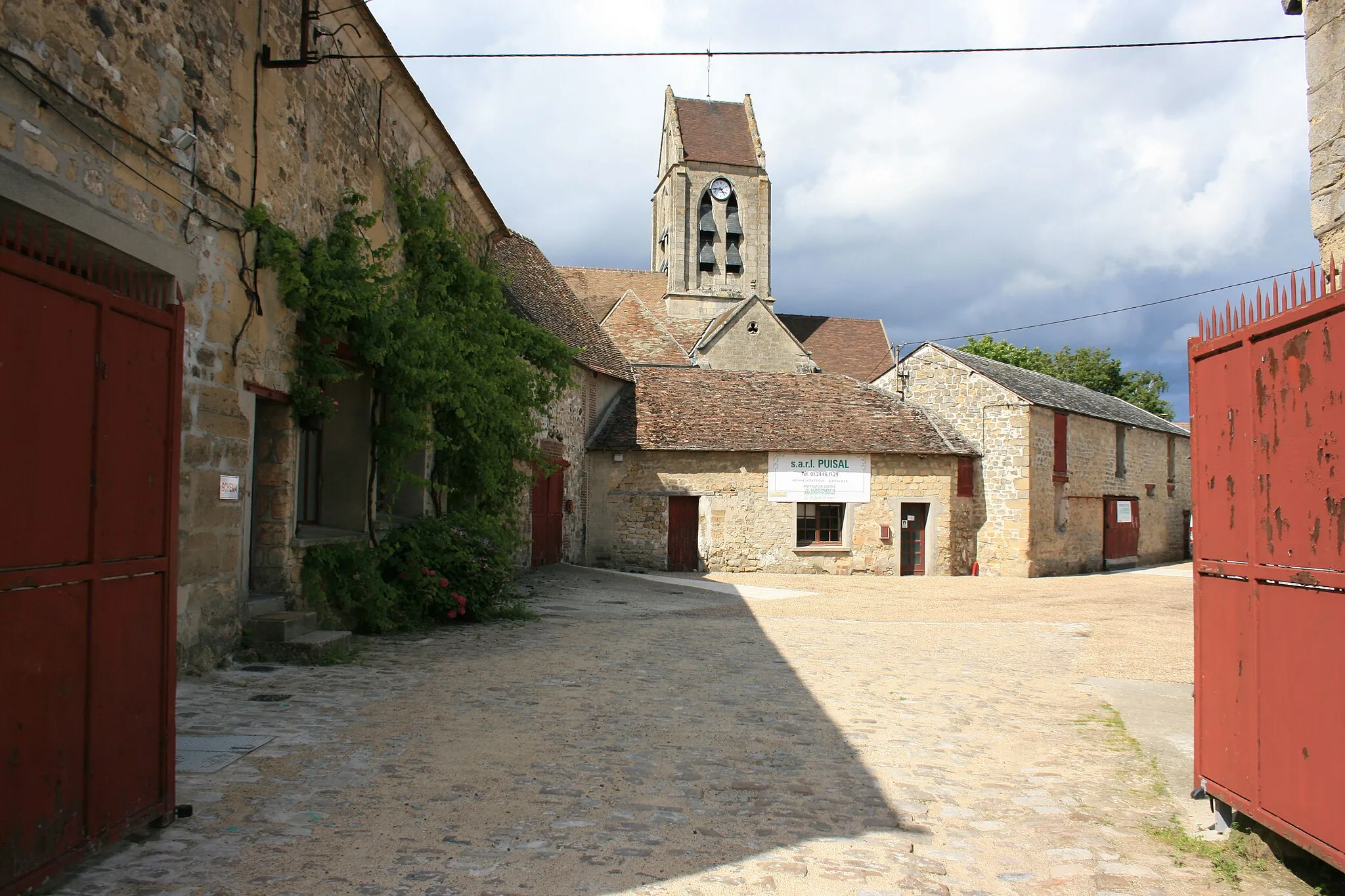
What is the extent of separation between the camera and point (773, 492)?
2141cm

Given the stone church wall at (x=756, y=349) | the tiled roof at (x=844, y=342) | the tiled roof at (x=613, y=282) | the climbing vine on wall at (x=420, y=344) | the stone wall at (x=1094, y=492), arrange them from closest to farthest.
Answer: the climbing vine on wall at (x=420, y=344) → the stone wall at (x=1094, y=492) → the stone church wall at (x=756, y=349) → the tiled roof at (x=844, y=342) → the tiled roof at (x=613, y=282)

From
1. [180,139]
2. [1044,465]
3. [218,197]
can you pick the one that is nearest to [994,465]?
[1044,465]

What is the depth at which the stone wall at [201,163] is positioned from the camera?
4844mm

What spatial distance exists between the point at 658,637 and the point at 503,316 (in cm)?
495

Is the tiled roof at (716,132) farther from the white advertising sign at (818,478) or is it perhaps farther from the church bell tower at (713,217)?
the white advertising sign at (818,478)

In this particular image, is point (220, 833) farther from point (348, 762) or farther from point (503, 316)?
point (503, 316)

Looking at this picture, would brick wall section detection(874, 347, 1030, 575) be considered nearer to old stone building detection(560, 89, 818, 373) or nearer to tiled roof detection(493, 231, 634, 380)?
tiled roof detection(493, 231, 634, 380)

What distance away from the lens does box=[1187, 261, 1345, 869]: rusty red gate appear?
10.5 ft

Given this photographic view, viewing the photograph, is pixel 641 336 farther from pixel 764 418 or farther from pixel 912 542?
pixel 912 542

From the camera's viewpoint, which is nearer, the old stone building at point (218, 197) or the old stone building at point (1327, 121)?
the old stone building at point (1327, 121)

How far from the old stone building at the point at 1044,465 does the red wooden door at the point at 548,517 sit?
1004cm

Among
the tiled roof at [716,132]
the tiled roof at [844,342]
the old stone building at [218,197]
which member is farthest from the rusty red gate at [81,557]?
the tiled roof at [716,132]

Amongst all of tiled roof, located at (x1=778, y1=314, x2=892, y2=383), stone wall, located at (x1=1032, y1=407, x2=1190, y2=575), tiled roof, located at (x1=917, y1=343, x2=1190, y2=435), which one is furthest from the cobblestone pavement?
tiled roof, located at (x1=778, y1=314, x2=892, y2=383)

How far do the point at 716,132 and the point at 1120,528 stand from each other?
31070 mm
